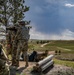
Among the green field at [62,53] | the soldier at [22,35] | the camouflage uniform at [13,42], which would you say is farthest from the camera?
the green field at [62,53]

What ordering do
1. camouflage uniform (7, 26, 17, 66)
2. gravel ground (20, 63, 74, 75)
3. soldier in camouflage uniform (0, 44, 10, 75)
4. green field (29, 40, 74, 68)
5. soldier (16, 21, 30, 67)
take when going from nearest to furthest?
soldier in camouflage uniform (0, 44, 10, 75)
gravel ground (20, 63, 74, 75)
soldier (16, 21, 30, 67)
camouflage uniform (7, 26, 17, 66)
green field (29, 40, 74, 68)

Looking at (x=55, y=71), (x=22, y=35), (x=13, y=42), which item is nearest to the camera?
(x=22, y=35)

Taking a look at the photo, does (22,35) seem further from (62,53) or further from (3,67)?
(62,53)

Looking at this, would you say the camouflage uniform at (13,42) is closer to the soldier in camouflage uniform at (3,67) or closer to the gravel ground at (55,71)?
the gravel ground at (55,71)

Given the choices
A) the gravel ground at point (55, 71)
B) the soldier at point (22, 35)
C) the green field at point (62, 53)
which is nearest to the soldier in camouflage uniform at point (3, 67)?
the gravel ground at point (55, 71)

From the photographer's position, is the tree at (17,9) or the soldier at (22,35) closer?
the soldier at (22,35)

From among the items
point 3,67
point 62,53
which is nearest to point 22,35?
point 3,67

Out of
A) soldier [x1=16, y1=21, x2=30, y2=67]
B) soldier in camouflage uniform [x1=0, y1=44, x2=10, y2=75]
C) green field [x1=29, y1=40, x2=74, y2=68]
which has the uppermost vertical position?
soldier [x1=16, y1=21, x2=30, y2=67]

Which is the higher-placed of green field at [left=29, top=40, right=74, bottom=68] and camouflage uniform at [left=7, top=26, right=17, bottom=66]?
camouflage uniform at [left=7, top=26, right=17, bottom=66]

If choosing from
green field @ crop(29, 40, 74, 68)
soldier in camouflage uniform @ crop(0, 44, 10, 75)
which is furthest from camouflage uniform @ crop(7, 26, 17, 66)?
soldier in camouflage uniform @ crop(0, 44, 10, 75)

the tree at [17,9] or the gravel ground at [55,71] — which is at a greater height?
the tree at [17,9]

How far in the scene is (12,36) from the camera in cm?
1638

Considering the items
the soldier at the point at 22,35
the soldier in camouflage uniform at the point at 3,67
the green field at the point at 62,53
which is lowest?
the green field at the point at 62,53

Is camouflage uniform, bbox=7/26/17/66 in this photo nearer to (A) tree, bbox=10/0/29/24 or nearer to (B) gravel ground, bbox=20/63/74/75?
(B) gravel ground, bbox=20/63/74/75
